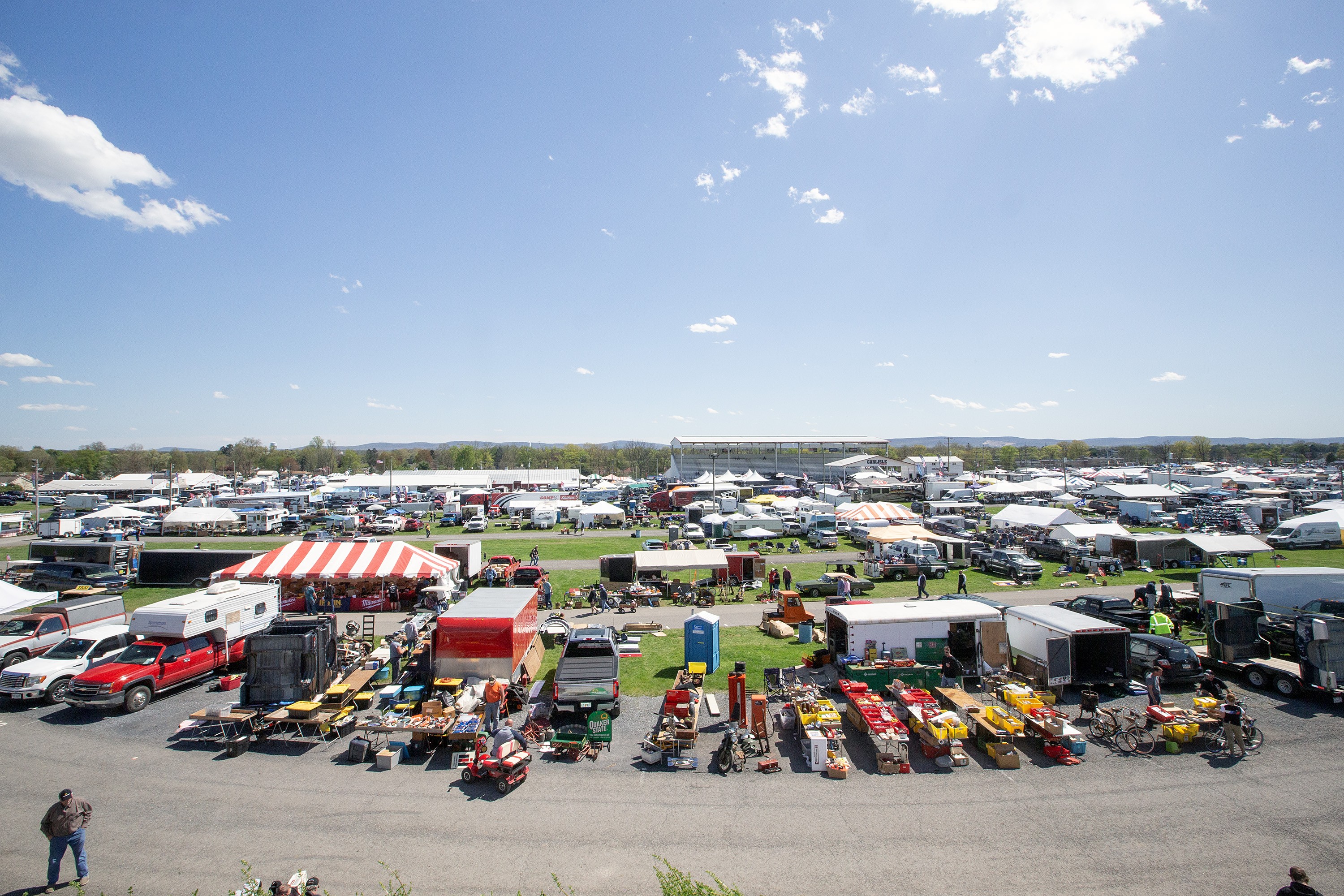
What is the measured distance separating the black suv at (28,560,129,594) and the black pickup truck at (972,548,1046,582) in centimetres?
3946

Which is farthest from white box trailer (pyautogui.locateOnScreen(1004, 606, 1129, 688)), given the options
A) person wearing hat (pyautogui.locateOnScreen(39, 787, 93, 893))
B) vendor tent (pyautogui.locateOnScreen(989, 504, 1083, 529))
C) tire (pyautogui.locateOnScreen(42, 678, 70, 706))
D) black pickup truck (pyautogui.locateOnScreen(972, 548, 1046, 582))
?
vendor tent (pyautogui.locateOnScreen(989, 504, 1083, 529))

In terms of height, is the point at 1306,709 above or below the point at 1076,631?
below

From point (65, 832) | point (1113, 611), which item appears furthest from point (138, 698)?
point (1113, 611)

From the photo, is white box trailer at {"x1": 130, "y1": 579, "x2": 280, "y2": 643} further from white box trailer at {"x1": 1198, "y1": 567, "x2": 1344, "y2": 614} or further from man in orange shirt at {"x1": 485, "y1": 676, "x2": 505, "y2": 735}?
white box trailer at {"x1": 1198, "y1": 567, "x2": 1344, "y2": 614}

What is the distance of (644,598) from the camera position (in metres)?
22.5

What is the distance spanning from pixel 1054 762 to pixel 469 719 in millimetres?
10653

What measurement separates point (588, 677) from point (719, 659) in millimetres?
4698

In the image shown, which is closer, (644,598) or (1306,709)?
(1306,709)

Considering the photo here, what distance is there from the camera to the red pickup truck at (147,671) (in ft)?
39.9

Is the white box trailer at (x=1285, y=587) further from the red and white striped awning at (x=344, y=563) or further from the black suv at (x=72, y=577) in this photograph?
the black suv at (x=72, y=577)

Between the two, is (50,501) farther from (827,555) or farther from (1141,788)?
(1141,788)

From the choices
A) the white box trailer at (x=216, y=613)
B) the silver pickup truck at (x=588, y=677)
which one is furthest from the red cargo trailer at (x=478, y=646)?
the white box trailer at (x=216, y=613)

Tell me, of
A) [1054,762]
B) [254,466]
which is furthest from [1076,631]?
[254,466]

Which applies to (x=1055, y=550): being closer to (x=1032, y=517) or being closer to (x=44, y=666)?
(x=1032, y=517)
